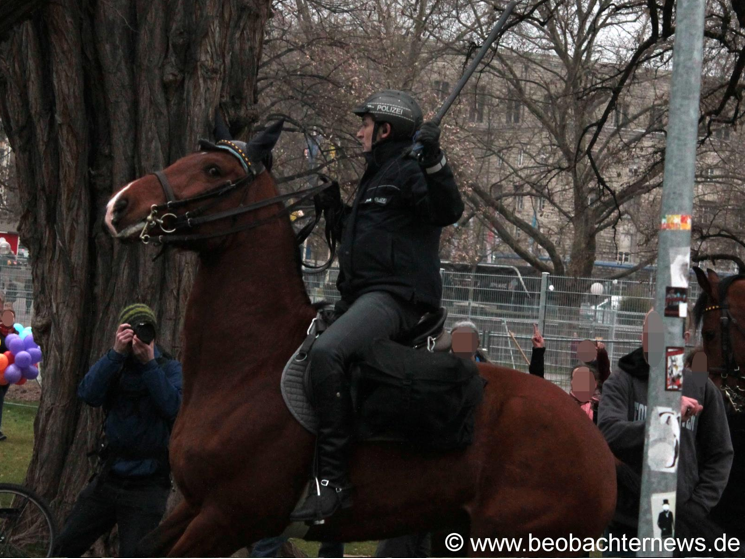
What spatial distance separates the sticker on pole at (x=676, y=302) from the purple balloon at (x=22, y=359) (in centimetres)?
1150

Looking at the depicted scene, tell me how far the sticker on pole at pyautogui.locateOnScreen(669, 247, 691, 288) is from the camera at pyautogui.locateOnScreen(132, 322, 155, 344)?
323 centimetres

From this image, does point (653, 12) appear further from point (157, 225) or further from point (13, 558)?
point (13, 558)

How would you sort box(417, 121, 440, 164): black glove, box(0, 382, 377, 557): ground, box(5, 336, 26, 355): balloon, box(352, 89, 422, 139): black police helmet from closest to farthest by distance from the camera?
box(417, 121, 440, 164): black glove < box(352, 89, 422, 139): black police helmet < box(0, 382, 377, 557): ground < box(5, 336, 26, 355): balloon

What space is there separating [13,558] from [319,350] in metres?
4.04

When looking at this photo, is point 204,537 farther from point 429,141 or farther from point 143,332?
point 429,141

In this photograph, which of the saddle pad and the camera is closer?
the saddle pad

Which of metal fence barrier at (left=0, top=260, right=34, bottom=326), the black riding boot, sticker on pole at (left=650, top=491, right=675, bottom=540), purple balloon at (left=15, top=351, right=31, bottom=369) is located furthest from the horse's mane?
metal fence barrier at (left=0, top=260, right=34, bottom=326)

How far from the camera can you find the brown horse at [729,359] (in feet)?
21.1

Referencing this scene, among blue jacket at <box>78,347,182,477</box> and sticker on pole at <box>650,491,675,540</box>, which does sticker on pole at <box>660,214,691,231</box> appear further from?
blue jacket at <box>78,347,182,477</box>

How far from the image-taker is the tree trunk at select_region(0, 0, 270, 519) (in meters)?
7.49

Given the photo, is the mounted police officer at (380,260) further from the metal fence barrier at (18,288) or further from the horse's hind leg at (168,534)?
the metal fence barrier at (18,288)

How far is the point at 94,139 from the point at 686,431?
5.24 m

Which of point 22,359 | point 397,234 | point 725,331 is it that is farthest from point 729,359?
point 22,359

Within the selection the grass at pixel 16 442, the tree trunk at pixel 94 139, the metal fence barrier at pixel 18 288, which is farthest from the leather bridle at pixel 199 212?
the metal fence barrier at pixel 18 288
